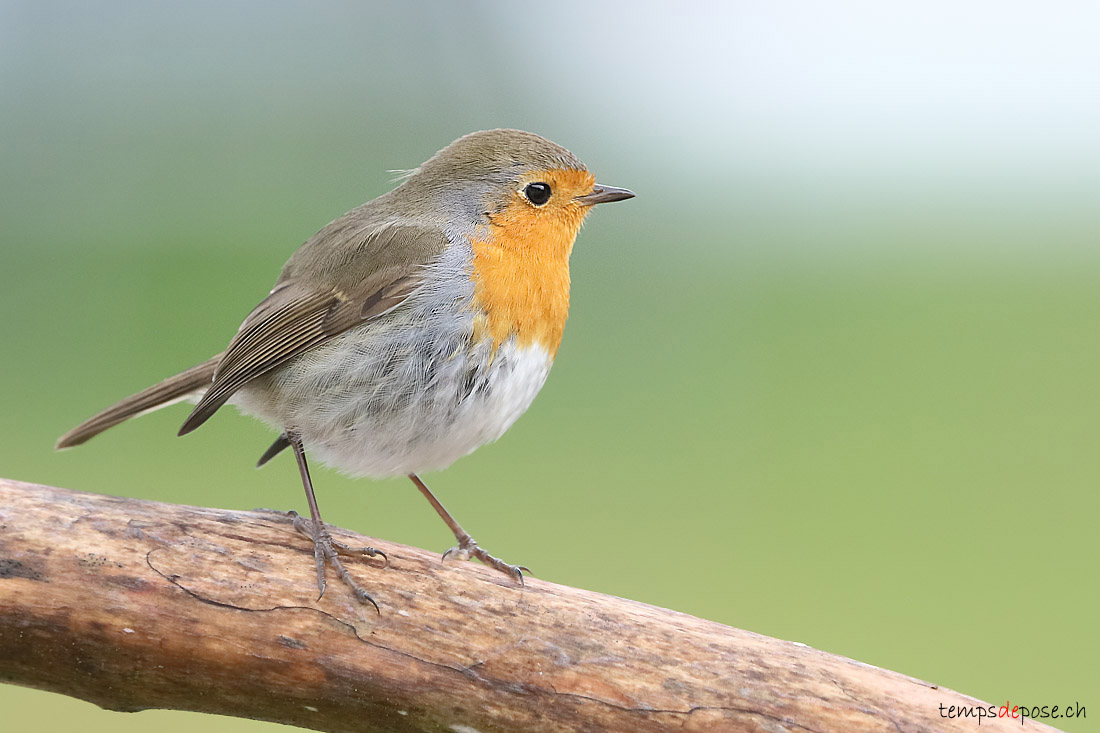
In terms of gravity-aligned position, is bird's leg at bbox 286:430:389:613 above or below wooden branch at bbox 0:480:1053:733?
above

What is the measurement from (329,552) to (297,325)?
0.67m

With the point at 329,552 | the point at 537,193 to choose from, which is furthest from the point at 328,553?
the point at 537,193

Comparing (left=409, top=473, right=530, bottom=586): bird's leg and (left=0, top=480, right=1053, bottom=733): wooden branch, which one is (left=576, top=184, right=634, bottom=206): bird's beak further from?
(left=0, top=480, right=1053, bottom=733): wooden branch

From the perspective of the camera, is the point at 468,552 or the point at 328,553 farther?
the point at 468,552

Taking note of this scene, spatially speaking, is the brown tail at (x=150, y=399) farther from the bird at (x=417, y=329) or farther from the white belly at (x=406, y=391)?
the white belly at (x=406, y=391)

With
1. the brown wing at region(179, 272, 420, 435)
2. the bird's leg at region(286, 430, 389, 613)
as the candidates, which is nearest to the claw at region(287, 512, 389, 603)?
the bird's leg at region(286, 430, 389, 613)

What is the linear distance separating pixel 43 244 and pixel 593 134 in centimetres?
Answer: 441

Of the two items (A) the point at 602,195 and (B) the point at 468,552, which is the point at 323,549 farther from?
(A) the point at 602,195

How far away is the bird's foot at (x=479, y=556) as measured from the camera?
2.63m

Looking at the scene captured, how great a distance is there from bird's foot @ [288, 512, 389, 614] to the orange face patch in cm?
62

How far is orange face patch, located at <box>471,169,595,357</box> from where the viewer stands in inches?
107

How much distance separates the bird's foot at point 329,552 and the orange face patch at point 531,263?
2.03 feet

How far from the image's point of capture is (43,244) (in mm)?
7648

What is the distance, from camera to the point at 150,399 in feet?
10.0
